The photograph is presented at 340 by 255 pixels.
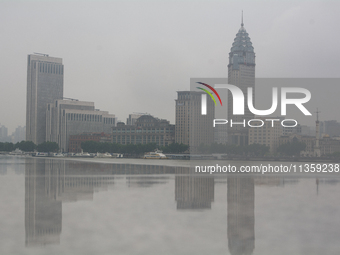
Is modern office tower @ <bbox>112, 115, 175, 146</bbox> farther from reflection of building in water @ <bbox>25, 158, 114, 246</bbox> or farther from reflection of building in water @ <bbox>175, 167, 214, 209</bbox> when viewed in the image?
reflection of building in water @ <bbox>25, 158, 114, 246</bbox>

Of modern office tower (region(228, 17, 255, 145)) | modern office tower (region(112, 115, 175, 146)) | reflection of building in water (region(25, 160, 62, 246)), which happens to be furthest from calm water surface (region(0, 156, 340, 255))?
modern office tower (region(112, 115, 175, 146))

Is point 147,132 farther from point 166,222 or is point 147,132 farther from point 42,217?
point 166,222

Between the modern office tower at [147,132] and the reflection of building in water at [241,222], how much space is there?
510ft

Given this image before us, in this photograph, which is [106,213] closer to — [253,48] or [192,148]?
[192,148]

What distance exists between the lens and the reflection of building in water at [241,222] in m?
11.2

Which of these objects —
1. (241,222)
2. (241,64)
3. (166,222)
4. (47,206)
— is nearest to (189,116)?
(241,64)

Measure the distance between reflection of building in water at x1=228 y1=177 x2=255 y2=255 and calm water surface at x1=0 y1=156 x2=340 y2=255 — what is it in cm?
3

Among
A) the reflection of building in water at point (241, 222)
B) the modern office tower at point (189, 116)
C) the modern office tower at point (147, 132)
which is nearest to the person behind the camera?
the reflection of building in water at point (241, 222)

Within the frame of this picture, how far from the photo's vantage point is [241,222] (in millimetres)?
14156

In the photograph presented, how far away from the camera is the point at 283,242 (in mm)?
11531

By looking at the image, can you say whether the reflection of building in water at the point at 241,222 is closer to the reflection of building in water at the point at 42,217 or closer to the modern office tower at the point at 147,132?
the reflection of building in water at the point at 42,217

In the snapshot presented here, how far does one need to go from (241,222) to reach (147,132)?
167 meters

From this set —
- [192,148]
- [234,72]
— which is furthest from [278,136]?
[234,72]

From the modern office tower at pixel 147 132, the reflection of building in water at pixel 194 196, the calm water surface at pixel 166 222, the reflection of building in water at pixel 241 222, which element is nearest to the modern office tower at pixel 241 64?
the modern office tower at pixel 147 132
